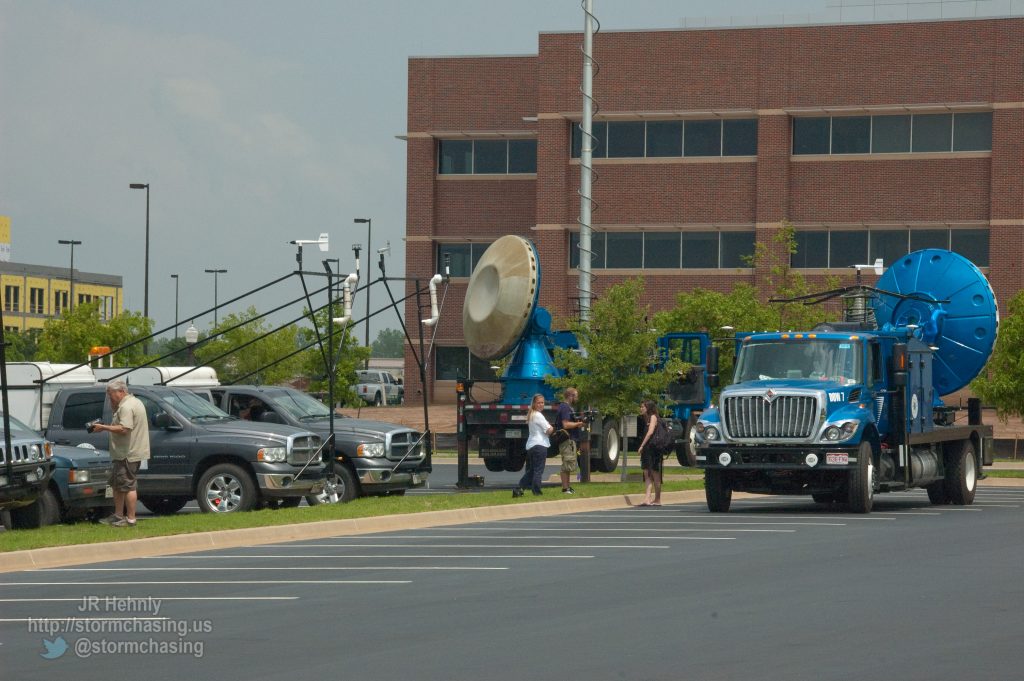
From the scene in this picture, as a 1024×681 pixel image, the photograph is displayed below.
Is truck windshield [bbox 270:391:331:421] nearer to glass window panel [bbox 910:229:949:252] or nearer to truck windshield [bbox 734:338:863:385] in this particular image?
truck windshield [bbox 734:338:863:385]

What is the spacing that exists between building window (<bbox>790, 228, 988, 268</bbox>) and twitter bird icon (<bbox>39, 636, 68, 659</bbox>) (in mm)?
51027

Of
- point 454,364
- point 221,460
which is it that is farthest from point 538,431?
point 454,364

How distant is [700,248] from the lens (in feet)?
204

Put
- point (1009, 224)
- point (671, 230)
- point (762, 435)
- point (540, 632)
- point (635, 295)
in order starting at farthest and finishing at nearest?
point (671, 230) → point (1009, 224) → point (635, 295) → point (762, 435) → point (540, 632)

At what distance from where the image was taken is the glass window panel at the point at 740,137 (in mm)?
61222

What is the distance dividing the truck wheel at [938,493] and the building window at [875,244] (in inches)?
1308

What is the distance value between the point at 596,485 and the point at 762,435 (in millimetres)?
5222

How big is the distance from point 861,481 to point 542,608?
11.7m

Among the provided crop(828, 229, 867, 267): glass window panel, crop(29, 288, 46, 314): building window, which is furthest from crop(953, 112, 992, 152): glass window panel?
crop(29, 288, 46, 314): building window

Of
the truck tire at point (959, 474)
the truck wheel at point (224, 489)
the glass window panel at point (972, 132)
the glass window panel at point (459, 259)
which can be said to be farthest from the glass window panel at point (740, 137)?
the truck wheel at point (224, 489)

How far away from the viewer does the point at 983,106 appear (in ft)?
191

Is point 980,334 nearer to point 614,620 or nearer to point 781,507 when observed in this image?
point 781,507

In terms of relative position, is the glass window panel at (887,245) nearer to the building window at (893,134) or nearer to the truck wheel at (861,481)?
the building window at (893,134)

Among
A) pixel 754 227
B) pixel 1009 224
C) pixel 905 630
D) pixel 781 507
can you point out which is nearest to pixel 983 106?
pixel 1009 224
